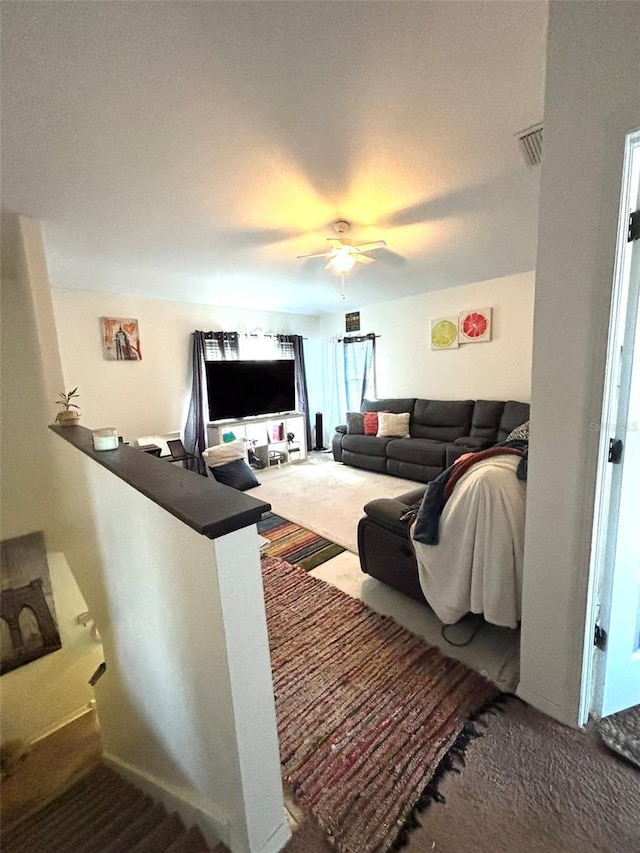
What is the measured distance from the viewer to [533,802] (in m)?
1.01

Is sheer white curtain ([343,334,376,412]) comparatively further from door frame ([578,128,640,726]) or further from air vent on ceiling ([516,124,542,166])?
door frame ([578,128,640,726])

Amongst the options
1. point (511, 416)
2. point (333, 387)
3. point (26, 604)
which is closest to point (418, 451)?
point (511, 416)

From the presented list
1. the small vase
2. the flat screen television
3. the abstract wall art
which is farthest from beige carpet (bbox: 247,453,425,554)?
the abstract wall art

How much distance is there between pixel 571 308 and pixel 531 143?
1.11m

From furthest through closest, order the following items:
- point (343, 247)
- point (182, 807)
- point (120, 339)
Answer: point (120, 339), point (343, 247), point (182, 807)

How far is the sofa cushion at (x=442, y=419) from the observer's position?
13.9ft

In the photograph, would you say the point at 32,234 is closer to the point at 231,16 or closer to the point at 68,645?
the point at 231,16

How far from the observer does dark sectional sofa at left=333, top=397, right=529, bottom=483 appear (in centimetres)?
383

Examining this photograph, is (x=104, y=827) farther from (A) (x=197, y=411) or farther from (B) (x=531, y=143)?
(A) (x=197, y=411)

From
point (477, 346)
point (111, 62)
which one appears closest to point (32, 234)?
point (111, 62)

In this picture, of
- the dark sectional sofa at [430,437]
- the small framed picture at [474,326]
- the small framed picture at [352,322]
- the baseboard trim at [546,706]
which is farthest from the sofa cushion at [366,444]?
the baseboard trim at [546,706]

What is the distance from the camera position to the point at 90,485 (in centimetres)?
163

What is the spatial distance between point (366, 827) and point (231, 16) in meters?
2.45

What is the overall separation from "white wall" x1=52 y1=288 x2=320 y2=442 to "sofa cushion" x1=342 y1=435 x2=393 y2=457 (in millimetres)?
2295
